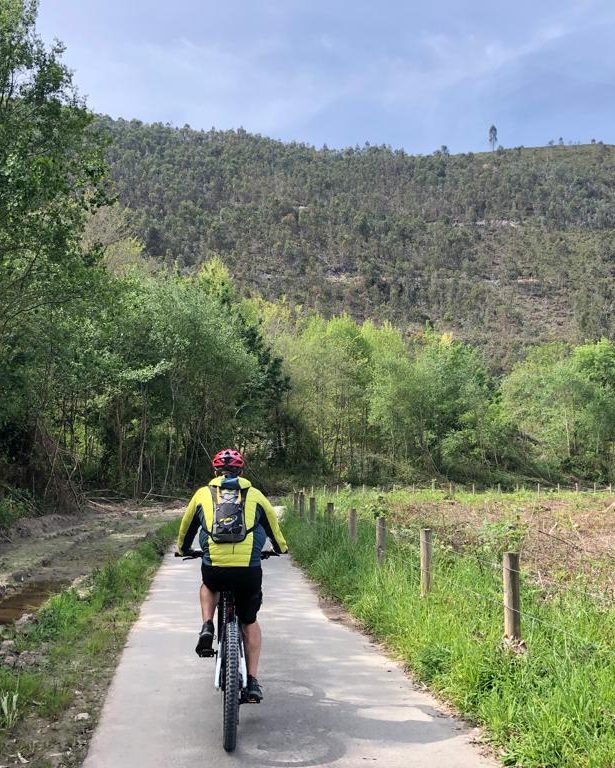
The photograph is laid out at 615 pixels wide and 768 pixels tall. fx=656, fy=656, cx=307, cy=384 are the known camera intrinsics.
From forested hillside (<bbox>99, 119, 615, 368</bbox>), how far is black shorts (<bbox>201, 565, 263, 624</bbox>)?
93951 millimetres

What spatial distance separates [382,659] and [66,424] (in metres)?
25.8

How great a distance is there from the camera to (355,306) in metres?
115

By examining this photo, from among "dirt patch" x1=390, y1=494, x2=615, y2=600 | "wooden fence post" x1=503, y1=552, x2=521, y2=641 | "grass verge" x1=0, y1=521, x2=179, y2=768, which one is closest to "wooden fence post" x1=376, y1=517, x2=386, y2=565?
"dirt patch" x1=390, y1=494, x2=615, y2=600

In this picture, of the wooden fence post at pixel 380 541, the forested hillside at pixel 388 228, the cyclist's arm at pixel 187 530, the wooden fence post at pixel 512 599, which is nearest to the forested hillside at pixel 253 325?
the forested hillside at pixel 388 228

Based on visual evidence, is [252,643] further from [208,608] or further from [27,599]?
[27,599]

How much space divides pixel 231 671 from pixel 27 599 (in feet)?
23.1

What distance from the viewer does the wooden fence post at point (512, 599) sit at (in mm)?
5367

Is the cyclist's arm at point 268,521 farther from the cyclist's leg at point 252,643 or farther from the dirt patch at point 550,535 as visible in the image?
the dirt patch at point 550,535

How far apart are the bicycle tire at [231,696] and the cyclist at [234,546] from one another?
0.26m

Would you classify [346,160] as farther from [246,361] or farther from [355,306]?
[246,361]

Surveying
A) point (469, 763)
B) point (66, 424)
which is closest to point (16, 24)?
point (469, 763)

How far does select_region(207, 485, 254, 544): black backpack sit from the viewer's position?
457 centimetres

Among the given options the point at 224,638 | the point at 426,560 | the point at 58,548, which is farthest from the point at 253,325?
the point at 224,638

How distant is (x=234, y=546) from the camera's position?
15.1ft
